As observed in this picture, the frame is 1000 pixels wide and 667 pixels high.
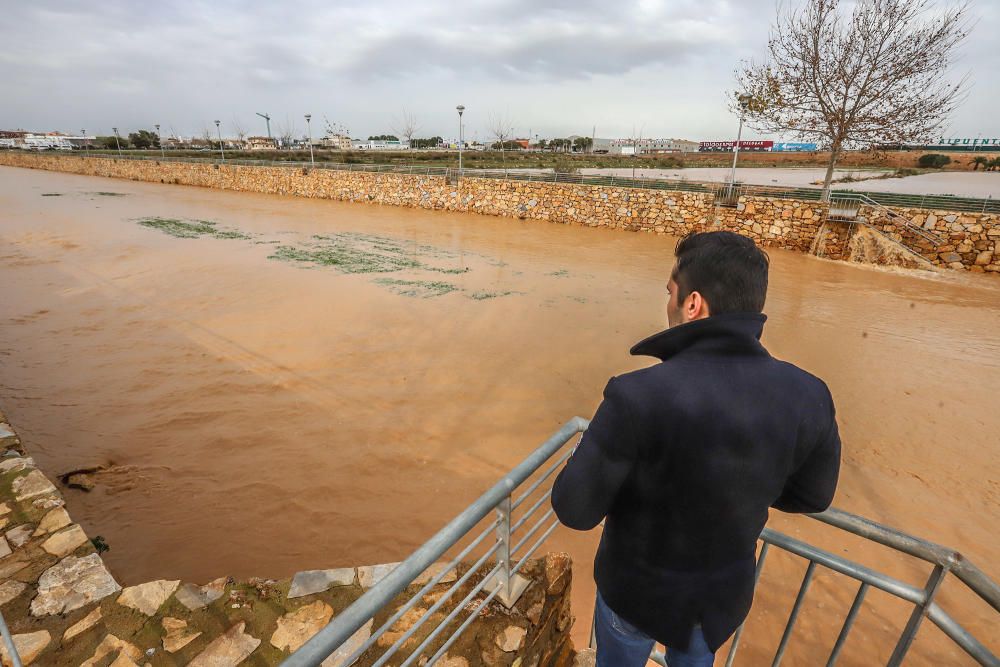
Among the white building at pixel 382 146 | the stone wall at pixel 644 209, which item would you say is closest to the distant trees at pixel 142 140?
the white building at pixel 382 146

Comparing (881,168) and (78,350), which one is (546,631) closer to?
(78,350)

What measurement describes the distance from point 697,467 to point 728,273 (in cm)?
51

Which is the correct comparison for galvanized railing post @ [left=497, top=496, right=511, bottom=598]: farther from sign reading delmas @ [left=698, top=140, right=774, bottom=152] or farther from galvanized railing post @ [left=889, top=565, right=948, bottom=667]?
sign reading delmas @ [left=698, top=140, right=774, bottom=152]

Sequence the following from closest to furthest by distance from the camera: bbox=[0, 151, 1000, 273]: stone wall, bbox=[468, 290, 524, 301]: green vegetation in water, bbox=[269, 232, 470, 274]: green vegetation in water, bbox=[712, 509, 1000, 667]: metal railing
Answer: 1. bbox=[712, 509, 1000, 667]: metal railing
2. bbox=[468, 290, 524, 301]: green vegetation in water
3. bbox=[269, 232, 470, 274]: green vegetation in water
4. bbox=[0, 151, 1000, 273]: stone wall

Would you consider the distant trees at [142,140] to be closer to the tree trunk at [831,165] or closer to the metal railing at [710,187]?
the metal railing at [710,187]

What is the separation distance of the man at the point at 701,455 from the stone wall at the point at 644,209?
1714 cm

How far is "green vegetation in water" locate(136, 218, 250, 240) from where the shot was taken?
53.8ft

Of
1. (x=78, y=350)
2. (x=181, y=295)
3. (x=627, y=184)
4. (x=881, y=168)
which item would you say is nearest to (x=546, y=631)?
(x=78, y=350)

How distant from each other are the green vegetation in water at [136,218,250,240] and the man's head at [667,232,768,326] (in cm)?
1800

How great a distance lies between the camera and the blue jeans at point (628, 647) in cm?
149

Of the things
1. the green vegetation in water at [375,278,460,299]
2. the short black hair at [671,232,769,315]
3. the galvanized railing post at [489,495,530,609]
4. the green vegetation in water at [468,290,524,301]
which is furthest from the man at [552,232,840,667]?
the green vegetation in water at [375,278,460,299]

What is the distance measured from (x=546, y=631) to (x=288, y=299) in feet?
28.8

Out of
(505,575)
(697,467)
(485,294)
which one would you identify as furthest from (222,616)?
(485,294)

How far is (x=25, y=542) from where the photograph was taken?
281 cm
